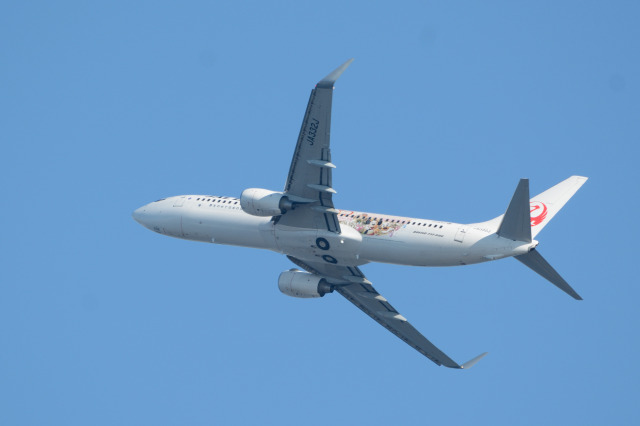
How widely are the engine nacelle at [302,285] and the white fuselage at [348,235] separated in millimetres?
3433

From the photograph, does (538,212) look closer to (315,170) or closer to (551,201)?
(551,201)

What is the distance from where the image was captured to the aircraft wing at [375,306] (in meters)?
70.4

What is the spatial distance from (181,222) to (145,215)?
3.86m

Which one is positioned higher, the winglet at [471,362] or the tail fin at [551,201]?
the tail fin at [551,201]

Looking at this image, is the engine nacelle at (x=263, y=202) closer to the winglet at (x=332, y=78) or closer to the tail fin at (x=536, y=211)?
the winglet at (x=332, y=78)

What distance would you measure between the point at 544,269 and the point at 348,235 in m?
11.7

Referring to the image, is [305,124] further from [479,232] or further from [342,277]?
[342,277]

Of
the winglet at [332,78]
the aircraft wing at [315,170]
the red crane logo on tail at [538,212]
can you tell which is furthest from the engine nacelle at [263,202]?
the red crane logo on tail at [538,212]

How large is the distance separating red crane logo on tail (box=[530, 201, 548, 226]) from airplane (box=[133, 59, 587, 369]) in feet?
0.20

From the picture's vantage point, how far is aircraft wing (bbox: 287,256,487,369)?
70.4m

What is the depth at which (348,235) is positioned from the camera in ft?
207

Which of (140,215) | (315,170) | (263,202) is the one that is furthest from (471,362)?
(140,215)

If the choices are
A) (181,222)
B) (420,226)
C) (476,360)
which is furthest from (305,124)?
(476,360)

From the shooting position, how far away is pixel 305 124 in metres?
57.3
